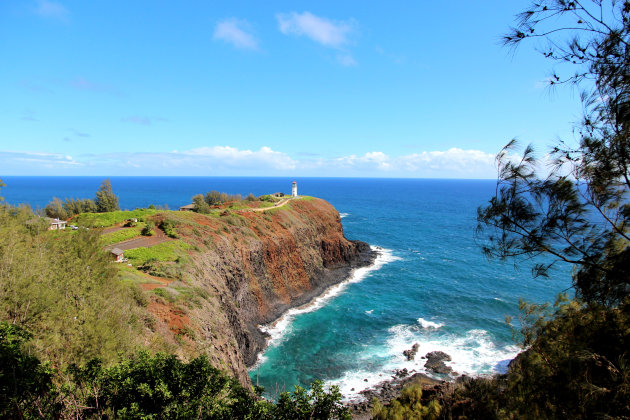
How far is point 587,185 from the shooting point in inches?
321

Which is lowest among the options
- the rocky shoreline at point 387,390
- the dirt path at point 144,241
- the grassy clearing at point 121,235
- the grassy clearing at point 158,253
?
the rocky shoreline at point 387,390

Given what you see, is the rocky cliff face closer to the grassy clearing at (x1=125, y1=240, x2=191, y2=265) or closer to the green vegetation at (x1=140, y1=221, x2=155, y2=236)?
the grassy clearing at (x1=125, y1=240, x2=191, y2=265)

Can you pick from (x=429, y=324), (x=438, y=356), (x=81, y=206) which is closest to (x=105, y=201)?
(x=81, y=206)

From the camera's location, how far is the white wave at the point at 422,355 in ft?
93.0

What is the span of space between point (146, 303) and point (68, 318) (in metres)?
7.99

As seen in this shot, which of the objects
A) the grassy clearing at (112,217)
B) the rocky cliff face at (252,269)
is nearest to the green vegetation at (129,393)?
the rocky cliff face at (252,269)

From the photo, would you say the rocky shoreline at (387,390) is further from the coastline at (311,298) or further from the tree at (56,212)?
the tree at (56,212)

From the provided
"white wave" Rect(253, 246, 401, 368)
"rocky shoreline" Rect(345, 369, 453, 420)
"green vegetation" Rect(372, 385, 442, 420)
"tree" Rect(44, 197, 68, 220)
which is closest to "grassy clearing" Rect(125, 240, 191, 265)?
"white wave" Rect(253, 246, 401, 368)

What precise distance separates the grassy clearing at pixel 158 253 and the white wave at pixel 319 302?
1321 centimetres

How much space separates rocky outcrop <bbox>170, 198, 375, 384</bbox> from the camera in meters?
25.8

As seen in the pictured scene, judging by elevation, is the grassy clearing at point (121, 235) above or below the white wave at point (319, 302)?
above

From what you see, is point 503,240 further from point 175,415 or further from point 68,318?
point 68,318

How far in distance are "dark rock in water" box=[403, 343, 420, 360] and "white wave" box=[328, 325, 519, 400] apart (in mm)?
324

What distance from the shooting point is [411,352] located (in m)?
32.2
